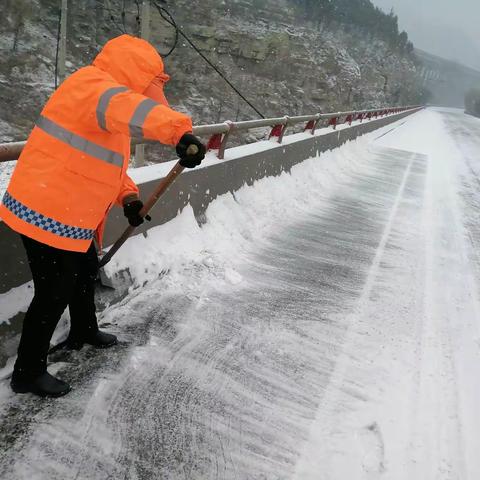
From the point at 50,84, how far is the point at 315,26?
273 ft

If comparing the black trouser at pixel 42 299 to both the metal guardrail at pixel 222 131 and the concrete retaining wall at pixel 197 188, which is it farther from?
the metal guardrail at pixel 222 131

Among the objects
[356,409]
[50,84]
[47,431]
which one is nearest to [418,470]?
[356,409]

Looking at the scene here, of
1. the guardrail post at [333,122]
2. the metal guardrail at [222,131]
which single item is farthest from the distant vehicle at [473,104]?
the metal guardrail at [222,131]

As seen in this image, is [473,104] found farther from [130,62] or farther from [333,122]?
[130,62]

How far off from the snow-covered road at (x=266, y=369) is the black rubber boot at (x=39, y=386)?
50 millimetres

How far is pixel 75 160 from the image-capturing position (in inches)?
92.9

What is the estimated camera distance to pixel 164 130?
2.26 m

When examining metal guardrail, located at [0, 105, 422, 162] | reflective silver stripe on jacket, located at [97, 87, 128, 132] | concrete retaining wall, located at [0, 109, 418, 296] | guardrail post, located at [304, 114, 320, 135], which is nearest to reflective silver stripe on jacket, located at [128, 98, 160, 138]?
reflective silver stripe on jacket, located at [97, 87, 128, 132]

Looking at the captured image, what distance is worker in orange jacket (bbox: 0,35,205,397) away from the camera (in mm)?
2266

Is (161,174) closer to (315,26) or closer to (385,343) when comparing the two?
(385,343)

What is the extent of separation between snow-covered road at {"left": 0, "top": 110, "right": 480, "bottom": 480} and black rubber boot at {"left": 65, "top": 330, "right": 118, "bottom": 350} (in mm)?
93

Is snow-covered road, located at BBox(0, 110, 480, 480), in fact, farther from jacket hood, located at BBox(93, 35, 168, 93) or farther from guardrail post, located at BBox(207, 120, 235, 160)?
jacket hood, located at BBox(93, 35, 168, 93)

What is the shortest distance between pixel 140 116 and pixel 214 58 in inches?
3183

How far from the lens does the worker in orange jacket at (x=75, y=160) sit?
2.27 m
